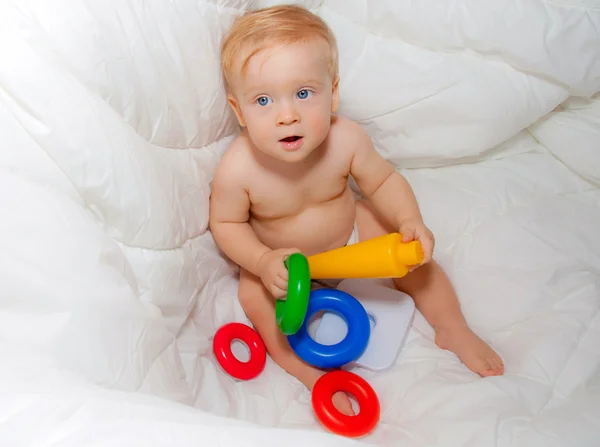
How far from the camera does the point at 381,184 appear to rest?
1.03 meters

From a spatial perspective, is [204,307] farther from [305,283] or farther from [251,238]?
[305,283]

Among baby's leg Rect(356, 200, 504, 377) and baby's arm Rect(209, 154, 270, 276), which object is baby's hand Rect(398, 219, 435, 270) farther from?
baby's arm Rect(209, 154, 270, 276)

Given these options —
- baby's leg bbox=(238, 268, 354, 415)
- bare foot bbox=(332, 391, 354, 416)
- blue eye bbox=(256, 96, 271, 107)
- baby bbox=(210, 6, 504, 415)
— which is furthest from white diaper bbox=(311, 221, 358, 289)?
blue eye bbox=(256, 96, 271, 107)

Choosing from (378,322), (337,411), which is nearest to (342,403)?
(337,411)

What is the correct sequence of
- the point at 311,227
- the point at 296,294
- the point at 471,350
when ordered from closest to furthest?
the point at 296,294 → the point at 471,350 → the point at 311,227

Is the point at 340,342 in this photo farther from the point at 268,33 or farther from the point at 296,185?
the point at 268,33

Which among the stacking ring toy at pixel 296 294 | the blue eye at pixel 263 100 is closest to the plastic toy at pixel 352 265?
the stacking ring toy at pixel 296 294

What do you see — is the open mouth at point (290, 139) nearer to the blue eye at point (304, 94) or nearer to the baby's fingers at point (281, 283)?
the blue eye at point (304, 94)

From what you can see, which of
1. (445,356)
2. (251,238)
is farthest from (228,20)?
(445,356)

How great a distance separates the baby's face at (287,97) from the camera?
0.82 m

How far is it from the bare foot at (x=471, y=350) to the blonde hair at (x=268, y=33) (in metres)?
0.46

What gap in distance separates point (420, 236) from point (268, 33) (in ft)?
1.25

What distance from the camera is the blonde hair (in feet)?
2.71

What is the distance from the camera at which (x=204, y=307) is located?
0.99 metres
